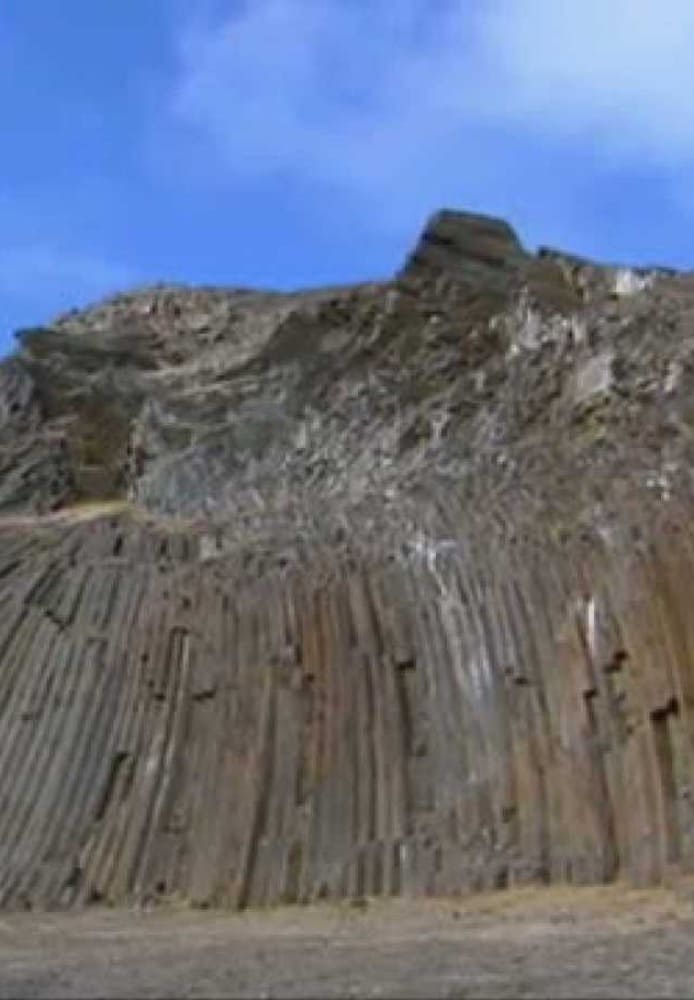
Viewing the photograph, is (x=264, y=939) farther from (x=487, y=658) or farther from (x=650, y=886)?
(x=487, y=658)

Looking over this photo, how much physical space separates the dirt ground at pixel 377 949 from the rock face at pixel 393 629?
29.5 inches

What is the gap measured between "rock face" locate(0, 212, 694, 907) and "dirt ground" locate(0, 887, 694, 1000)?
29.5 inches

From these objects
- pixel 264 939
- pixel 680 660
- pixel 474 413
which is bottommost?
pixel 264 939

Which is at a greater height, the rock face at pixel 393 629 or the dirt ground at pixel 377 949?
the rock face at pixel 393 629

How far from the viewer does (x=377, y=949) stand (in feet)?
42.1

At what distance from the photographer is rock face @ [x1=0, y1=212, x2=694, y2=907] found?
1717 cm

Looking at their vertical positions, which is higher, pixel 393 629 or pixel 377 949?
pixel 393 629

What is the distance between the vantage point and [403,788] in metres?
18.1

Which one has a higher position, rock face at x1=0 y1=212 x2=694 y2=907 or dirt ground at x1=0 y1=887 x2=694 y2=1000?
rock face at x1=0 y1=212 x2=694 y2=907

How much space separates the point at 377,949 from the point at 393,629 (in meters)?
6.64

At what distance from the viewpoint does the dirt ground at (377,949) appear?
10258mm

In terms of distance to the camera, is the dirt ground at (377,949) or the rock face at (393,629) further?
the rock face at (393,629)

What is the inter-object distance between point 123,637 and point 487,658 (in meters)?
3.81

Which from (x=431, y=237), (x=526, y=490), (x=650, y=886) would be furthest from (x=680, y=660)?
(x=431, y=237)
